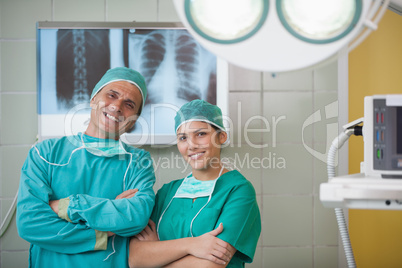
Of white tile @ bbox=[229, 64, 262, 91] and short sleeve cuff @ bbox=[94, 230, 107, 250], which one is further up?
white tile @ bbox=[229, 64, 262, 91]

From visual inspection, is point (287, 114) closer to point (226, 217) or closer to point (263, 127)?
point (263, 127)

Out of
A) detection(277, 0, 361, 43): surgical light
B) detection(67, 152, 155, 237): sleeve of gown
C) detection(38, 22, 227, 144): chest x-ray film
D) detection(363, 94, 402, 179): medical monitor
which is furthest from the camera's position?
detection(38, 22, 227, 144): chest x-ray film

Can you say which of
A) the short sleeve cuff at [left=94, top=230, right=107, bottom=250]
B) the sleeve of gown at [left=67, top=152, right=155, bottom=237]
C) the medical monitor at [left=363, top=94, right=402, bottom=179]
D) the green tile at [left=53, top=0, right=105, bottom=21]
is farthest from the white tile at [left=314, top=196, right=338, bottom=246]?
the green tile at [left=53, top=0, right=105, bottom=21]

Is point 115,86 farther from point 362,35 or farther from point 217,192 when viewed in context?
point 362,35

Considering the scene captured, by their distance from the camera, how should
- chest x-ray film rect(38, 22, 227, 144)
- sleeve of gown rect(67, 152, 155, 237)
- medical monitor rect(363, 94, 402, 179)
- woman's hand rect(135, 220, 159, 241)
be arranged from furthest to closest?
chest x-ray film rect(38, 22, 227, 144) → woman's hand rect(135, 220, 159, 241) → sleeve of gown rect(67, 152, 155, 237) → medical monitor rect(363, 94, 402, 179)

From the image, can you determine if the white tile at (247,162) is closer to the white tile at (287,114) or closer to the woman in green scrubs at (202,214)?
the white tile at (287,114)

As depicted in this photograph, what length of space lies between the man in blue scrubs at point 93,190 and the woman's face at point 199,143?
174 millimetres

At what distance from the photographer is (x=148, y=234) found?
1.68 m

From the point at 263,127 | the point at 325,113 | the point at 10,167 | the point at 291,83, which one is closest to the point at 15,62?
the point at 10,167

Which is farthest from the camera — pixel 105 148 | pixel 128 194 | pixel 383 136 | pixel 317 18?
pixel 105 148

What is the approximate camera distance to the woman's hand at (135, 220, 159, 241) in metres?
1.67

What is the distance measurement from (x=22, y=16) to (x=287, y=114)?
1.71 m

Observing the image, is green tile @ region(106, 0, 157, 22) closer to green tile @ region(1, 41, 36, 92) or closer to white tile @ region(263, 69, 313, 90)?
green tile @ region(1, 41, 36, 92)

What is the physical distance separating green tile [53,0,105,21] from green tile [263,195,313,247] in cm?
152
